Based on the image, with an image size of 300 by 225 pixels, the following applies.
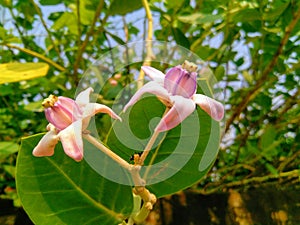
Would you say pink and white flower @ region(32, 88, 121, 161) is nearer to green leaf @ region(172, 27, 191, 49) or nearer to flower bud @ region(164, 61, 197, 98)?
flower bud @ region(164, 61, 197, 98)

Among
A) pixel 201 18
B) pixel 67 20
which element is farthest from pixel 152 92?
pixel 67 20

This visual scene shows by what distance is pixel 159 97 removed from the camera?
355 millimetres

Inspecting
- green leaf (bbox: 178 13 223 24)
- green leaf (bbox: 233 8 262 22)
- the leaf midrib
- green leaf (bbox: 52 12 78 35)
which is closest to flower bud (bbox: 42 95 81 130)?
the leaf midrib

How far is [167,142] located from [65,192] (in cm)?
12

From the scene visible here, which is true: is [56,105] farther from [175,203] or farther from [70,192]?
[175,203]

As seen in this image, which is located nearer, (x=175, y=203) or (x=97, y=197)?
(x=97, y=197)

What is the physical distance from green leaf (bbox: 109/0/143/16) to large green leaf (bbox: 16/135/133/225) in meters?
0.43

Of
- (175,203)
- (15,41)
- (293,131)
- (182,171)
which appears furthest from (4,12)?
(182,171)

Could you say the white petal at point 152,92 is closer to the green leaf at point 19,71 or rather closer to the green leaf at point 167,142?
the green leaf at point 167,142

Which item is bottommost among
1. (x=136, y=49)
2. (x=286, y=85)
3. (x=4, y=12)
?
(x=286, y=85)

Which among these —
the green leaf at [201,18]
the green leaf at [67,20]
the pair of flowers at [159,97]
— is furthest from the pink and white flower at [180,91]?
the green leaf at [67,20]

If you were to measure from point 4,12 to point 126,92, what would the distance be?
829 mm

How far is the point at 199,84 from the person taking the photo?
0.42 m

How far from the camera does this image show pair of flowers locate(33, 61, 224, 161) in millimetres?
335
